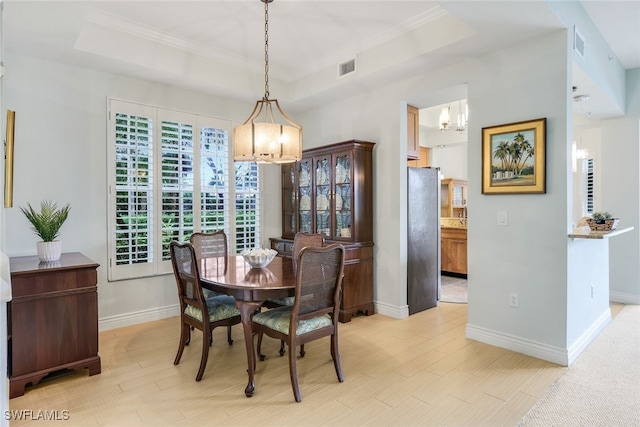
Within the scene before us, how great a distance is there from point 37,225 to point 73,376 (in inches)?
47.5

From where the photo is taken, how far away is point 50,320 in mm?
2729

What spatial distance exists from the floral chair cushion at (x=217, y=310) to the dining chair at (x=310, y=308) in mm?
283

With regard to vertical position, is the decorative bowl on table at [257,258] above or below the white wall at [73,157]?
below

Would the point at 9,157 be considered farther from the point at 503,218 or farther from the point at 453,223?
the point at 453,223

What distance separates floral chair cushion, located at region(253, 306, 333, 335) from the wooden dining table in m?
0.10

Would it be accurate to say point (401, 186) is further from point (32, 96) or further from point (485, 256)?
point (32, 96)

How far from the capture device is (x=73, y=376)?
2.84 meters

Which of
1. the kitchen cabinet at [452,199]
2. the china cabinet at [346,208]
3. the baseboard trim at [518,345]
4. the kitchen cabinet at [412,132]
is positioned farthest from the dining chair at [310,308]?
the kitchen cabinet at [452,199]

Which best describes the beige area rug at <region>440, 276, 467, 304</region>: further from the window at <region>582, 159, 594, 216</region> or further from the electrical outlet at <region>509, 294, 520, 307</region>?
the window at <region>582, 159, 594, 216</region>

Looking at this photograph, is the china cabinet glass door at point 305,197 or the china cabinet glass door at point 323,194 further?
the china cabinet glass door at point 305,197

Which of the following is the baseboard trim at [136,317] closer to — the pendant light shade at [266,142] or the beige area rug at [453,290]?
the pendant light shade at [266,142]

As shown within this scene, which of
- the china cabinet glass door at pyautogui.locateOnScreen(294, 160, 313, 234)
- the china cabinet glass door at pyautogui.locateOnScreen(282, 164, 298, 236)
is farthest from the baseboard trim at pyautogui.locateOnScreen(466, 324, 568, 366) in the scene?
the china cabinet glass door at pyautogui.locateOnScreen(282, 164, 298, 236)

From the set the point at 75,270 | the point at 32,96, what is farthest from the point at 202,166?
the point at 75,270

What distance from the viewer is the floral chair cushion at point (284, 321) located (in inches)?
101
